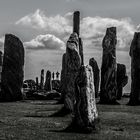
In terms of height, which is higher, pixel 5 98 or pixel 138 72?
pixel 138 72

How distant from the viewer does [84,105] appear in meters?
15.5

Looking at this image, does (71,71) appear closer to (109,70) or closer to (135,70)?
(135,70)

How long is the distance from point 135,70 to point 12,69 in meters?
10.4

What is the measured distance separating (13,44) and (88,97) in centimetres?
2089

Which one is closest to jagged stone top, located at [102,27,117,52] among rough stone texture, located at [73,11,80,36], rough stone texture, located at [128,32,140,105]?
rough stone texture, located at [128,32,140,105]

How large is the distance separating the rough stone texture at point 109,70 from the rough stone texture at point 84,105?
15.2 metres

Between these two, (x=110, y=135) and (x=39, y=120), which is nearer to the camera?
(x=110, y=135)

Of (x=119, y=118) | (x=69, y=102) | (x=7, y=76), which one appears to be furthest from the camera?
(x=7, y=76)

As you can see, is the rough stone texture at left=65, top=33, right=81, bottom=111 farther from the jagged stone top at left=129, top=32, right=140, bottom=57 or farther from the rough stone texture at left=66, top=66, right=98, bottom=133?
the jagged stone top at left=129, top=32, right=140, bottom=57

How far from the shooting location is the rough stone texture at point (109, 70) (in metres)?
31.2

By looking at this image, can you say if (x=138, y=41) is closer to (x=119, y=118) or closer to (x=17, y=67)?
(x=17, y=67)

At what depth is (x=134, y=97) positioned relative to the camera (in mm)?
29969

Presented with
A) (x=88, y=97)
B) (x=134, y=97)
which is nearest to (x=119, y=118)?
(x=88, y=97)

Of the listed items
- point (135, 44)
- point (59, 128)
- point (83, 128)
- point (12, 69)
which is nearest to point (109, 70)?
point (135, 44)
